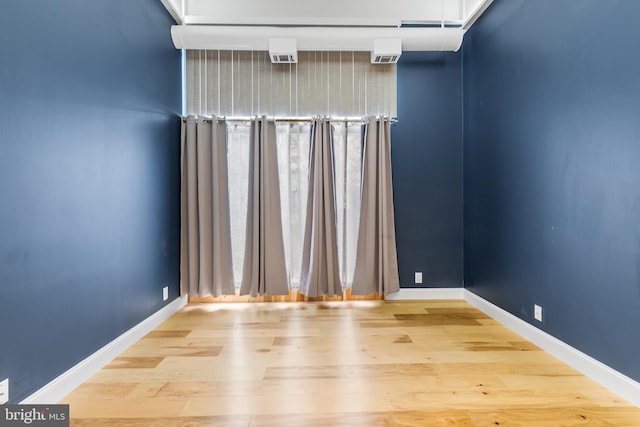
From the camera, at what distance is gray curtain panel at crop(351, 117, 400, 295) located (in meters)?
3.35

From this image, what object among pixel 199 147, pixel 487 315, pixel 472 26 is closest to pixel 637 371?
pixel 487 315

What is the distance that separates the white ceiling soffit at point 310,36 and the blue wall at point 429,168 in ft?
1.07

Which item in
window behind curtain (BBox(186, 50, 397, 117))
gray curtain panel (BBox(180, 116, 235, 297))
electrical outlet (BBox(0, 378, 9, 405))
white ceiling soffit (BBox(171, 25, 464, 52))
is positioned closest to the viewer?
electrical outlet (BBox(0, 378, 9, 405))

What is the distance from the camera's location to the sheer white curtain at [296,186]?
339 cm

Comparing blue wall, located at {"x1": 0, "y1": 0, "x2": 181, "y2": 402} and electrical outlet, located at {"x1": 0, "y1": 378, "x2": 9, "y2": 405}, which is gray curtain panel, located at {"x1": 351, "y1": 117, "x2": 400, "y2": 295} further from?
electrical outlet, located at {"x1": 0, "y1": 378, "x2": 9, "y2": 405}

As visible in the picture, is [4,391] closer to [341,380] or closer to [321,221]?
[341,380]

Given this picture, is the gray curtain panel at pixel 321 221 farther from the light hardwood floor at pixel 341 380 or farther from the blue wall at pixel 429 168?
the blue wall at pixel 429 168

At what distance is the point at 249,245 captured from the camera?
10.9 feet

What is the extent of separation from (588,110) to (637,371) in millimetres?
1438

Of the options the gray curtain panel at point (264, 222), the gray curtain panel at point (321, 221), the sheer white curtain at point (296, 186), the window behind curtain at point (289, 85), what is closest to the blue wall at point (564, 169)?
the window behind curtain at point (289, 85)

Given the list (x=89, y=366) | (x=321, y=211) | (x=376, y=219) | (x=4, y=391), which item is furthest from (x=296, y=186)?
(x=4, y=391)

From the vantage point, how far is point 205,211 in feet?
10.7

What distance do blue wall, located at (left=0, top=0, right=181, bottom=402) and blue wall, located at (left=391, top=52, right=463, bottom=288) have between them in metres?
2.43

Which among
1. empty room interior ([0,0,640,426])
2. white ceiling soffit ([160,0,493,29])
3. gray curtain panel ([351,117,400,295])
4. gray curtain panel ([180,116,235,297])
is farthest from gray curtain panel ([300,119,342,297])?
white ceiling soffit ([160,0,493,29])
